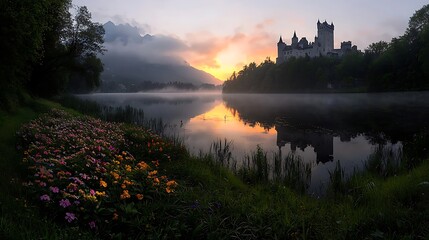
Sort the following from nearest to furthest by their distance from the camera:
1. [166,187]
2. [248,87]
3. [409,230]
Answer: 1. [409,230]
2. [166,187]
3. [248,87]

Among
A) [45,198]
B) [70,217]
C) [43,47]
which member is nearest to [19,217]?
[45,198]

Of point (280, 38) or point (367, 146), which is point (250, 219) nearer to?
point (367, 146)

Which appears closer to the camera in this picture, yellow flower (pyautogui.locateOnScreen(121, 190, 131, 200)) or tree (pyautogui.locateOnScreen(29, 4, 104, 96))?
yellow flower (pyautogui.locateOnScreen(121, 190, 131, 200))

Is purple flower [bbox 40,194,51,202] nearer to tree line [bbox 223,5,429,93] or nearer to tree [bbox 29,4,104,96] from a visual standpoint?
tree [bbox 29,4,104,96]

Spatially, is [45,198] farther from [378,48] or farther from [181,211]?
[378,48]

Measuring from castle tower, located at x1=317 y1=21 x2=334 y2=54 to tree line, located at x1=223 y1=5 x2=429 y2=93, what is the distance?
26188 mm

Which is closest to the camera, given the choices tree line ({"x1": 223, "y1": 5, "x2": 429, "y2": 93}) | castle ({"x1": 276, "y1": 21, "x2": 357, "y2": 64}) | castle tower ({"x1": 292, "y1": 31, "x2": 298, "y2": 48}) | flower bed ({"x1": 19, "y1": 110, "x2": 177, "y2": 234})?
flower bed ({"x1": 19, "y1": 110, "x2": 177, "y2": 234})

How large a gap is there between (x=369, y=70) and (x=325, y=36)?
67.2 meters

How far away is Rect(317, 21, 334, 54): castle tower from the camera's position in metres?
149

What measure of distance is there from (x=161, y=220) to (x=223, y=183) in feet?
13.3

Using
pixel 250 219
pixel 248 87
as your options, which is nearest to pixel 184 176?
pixel 250 219

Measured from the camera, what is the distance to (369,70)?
88.1 m

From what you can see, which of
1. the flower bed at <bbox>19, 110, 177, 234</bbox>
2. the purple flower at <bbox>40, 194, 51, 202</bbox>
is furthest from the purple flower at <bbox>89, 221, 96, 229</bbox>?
the purple flower at <bbox>40, 194, 51, 202</bbox>

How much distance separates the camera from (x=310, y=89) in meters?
118
